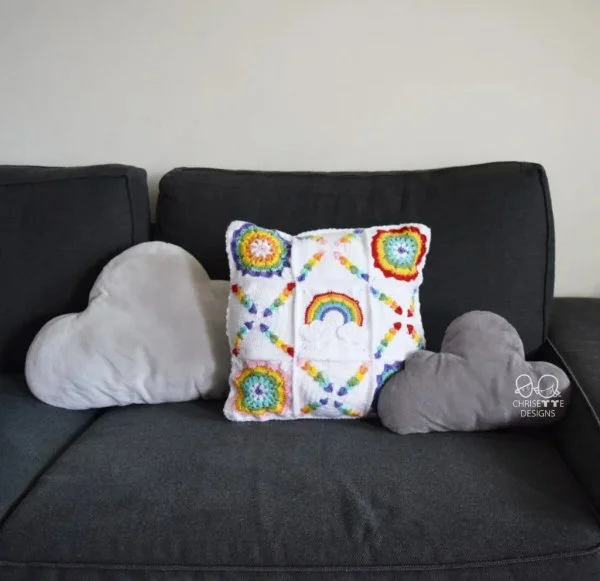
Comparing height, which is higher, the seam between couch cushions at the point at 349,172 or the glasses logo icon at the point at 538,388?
the seam between couch cushions at the point at 349,172

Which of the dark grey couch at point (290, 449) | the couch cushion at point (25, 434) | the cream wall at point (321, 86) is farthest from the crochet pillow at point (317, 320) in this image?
the cream wall at point (321, 86)

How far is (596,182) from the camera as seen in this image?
67.1 inches

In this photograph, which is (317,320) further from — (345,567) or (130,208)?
(130,208)

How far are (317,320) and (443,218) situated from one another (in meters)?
0.39

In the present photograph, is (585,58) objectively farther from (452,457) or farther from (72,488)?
(72,488)

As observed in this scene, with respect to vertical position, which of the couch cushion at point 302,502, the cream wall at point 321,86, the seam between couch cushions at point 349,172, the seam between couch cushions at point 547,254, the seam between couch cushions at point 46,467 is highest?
the cream wall at point 321,86

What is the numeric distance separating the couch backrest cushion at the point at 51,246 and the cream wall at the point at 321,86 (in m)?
0.26

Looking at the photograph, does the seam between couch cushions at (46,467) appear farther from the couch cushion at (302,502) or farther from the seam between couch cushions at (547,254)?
the seam between couch cushions at (547,254)

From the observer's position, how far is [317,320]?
130 centimetres

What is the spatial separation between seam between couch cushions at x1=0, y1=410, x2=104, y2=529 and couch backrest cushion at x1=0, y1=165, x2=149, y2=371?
0.29 m

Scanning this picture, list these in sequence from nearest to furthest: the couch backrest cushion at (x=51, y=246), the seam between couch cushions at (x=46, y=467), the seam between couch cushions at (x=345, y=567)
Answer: the seam between couch cushions at (x=345, y=567) < the seam between couch cushions at (x=46, y=467) < the couch backrest cushion at (x=51, y=246)

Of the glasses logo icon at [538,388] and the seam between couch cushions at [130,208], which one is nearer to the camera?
the glasses logo icon at [538,388]

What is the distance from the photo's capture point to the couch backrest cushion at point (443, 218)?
1.45 metres

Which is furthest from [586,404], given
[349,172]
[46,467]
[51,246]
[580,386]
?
[51,246]
